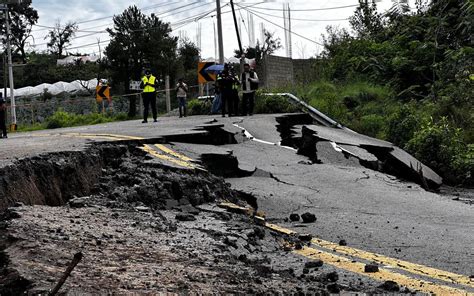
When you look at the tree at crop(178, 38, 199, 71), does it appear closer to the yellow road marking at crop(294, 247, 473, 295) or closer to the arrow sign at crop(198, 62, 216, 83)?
the arrow sign at crop(198, 62, 216, 83)

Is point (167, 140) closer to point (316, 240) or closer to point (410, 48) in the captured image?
point (316, 240)

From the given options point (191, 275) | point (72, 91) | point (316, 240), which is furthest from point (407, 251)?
point (72, 91)

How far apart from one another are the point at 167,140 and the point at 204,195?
338cm

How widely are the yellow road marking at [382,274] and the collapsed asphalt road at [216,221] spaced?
0.01 metres

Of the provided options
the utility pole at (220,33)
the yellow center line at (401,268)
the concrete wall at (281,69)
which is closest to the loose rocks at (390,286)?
the yellow center line at (401,268)

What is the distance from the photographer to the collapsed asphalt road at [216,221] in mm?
4117

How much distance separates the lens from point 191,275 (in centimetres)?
405

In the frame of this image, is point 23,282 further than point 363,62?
No

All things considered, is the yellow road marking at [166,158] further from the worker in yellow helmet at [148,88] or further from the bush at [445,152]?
the worker in yellow helmet at [148,88]

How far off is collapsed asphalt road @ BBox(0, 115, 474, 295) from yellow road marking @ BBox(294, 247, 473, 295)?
0.05 feet

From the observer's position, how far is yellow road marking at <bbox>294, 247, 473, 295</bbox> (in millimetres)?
4355

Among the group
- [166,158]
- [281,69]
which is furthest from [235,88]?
[281,69]

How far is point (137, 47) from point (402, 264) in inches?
1466

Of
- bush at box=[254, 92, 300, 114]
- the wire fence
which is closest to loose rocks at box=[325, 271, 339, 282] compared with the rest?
bush at box=[254, 92, 300, 114]
